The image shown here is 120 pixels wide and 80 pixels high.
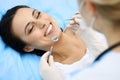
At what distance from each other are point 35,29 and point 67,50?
26cm

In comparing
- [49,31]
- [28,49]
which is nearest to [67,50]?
[49,31]

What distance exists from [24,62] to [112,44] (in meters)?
1.06

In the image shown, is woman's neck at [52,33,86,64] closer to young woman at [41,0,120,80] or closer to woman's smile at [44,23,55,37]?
woman's smile at [44,23,55,37]

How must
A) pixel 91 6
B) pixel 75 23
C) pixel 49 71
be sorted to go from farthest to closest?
pixel 75 23 → pixel 49 71 → pixel 91 6

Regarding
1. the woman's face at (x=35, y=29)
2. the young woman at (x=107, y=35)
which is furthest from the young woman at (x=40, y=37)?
the young woman at (x=107, y=35)

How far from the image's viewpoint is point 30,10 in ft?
5.87

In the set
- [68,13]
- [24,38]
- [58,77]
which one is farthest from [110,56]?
[68,13]

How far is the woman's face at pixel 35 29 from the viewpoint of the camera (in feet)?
5.57

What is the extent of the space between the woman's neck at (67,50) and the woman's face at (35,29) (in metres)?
0.06

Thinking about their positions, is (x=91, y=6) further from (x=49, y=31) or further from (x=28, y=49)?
(x=28, y=49)

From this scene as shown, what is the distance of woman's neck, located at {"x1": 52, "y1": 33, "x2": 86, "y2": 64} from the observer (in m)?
1.71

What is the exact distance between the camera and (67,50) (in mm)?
1736

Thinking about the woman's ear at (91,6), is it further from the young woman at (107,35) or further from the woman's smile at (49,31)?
the woman's smile at (49,31)

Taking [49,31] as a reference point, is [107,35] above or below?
above
